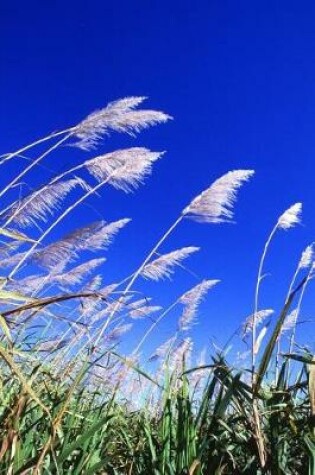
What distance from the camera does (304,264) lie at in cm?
264

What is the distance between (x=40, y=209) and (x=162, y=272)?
3.38 ft

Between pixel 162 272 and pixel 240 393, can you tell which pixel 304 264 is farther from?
pixel 162 272

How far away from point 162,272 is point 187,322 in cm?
69

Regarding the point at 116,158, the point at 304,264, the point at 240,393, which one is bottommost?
the point at 240,393

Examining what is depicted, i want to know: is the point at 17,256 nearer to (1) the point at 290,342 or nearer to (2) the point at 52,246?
(2) the point at 52,246

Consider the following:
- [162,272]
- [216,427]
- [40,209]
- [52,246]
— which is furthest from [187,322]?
[216,427]

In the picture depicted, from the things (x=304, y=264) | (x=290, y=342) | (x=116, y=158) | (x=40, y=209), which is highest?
(x=116, y=158)

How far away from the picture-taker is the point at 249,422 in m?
1.62

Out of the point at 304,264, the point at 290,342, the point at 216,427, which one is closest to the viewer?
the point at 216,427

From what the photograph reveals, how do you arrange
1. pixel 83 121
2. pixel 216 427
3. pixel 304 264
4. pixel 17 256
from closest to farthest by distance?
pixel 216 427, pixel 304 264, pixel 83 121, pixel 17 256

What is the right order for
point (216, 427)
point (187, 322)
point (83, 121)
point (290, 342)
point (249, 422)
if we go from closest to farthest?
point (249, 422)
point (216, 427)
point (290, 342)
point (83, 121)
point (187, 322)

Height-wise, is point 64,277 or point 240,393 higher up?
point 64,277

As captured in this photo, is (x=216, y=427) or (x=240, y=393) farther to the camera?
(x=216, y=427)

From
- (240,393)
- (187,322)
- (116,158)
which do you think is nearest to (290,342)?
(240,393)
